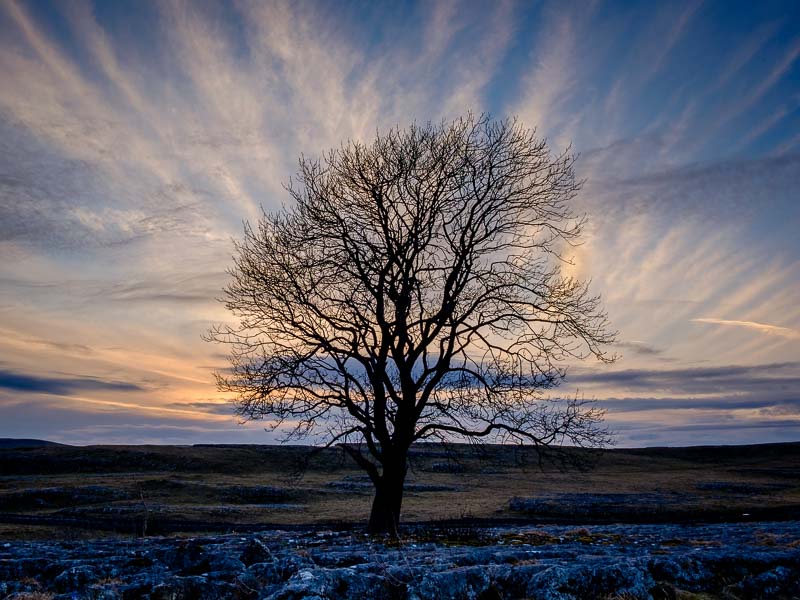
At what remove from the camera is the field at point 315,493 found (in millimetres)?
36812

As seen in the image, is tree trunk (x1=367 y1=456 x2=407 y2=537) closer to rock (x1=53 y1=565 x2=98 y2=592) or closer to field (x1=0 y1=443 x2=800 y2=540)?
field (x1=0 y1=443 x2=800 y2=540)

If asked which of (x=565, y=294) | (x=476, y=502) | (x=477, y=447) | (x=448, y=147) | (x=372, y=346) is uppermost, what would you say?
(x=448, y=147)

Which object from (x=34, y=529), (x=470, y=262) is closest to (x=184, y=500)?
(x=34, y=529)

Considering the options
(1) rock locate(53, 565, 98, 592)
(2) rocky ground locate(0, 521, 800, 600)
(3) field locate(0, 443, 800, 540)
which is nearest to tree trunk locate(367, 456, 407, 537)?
(3) field locate(0, 443, 800, 540)

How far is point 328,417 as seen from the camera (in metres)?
20.4

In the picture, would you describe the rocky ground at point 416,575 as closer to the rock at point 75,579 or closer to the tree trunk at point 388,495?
the rock at point 75,579

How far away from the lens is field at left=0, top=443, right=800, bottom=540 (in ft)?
121

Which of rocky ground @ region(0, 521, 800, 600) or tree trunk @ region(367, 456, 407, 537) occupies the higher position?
tree trunk @ region(367, 456, 407, 537)

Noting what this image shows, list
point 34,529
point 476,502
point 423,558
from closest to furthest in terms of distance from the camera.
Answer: point 423,558 → point 34,529 → point 476,502

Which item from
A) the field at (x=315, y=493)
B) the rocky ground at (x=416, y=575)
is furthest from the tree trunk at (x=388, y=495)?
the rocky ground at (x=416, y=575)

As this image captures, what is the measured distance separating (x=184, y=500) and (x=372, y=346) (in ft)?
129

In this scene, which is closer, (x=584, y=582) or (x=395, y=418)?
(x=584, y=582)

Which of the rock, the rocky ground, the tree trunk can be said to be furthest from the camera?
the tree trunk

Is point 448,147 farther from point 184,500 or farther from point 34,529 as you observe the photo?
point 184,500
